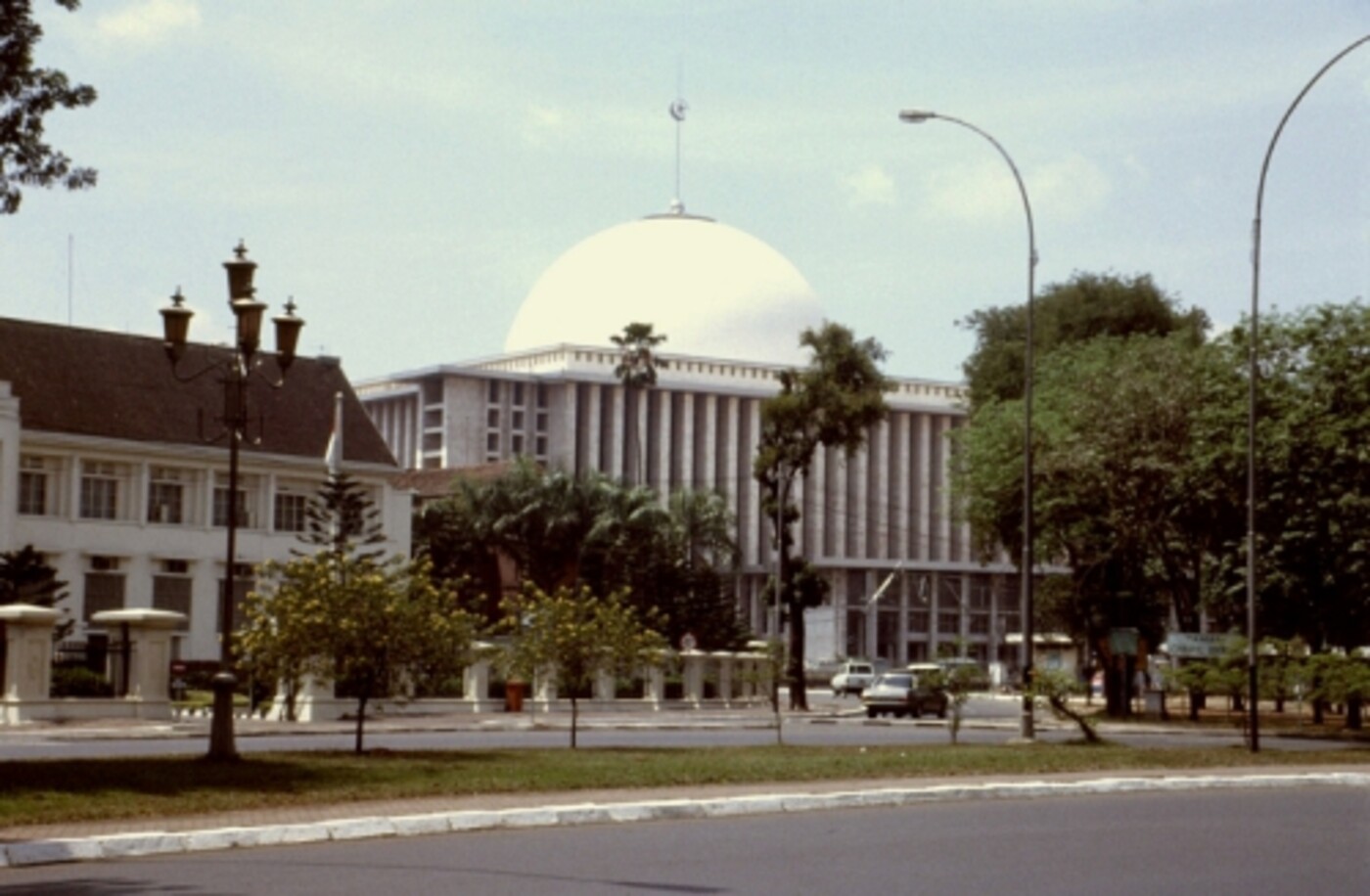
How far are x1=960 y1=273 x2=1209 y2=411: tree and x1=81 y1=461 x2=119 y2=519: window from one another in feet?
98.6

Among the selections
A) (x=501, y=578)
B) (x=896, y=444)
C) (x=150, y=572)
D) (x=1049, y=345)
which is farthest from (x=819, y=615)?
(x=150, y=572)

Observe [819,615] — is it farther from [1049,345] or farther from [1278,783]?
[1278,783]

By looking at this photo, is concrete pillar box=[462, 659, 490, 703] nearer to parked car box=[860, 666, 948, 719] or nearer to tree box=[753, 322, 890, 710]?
parked car box=[860, 666, 948, 719]

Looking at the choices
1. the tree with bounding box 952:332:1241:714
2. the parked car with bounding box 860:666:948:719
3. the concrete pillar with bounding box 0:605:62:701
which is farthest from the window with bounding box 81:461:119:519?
the concrete pillar with bounding box 0:605:62:701

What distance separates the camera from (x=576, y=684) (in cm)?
3312

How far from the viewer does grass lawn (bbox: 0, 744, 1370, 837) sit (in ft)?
61.7

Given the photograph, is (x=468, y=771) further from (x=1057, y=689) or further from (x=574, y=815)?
(x=1057, y=689)

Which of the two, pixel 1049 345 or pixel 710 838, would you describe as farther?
pixel 1049 345

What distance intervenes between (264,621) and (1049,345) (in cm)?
4870

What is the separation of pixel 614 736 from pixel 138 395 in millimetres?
35644

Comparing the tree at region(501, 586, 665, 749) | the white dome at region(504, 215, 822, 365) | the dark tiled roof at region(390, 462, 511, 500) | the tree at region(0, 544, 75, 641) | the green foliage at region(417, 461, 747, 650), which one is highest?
the white dome at region(504, 215, 822, 365)

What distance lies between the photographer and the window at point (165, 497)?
70000mm

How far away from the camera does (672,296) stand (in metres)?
150

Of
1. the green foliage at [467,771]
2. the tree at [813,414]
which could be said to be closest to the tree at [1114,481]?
the tree at [813,414]
